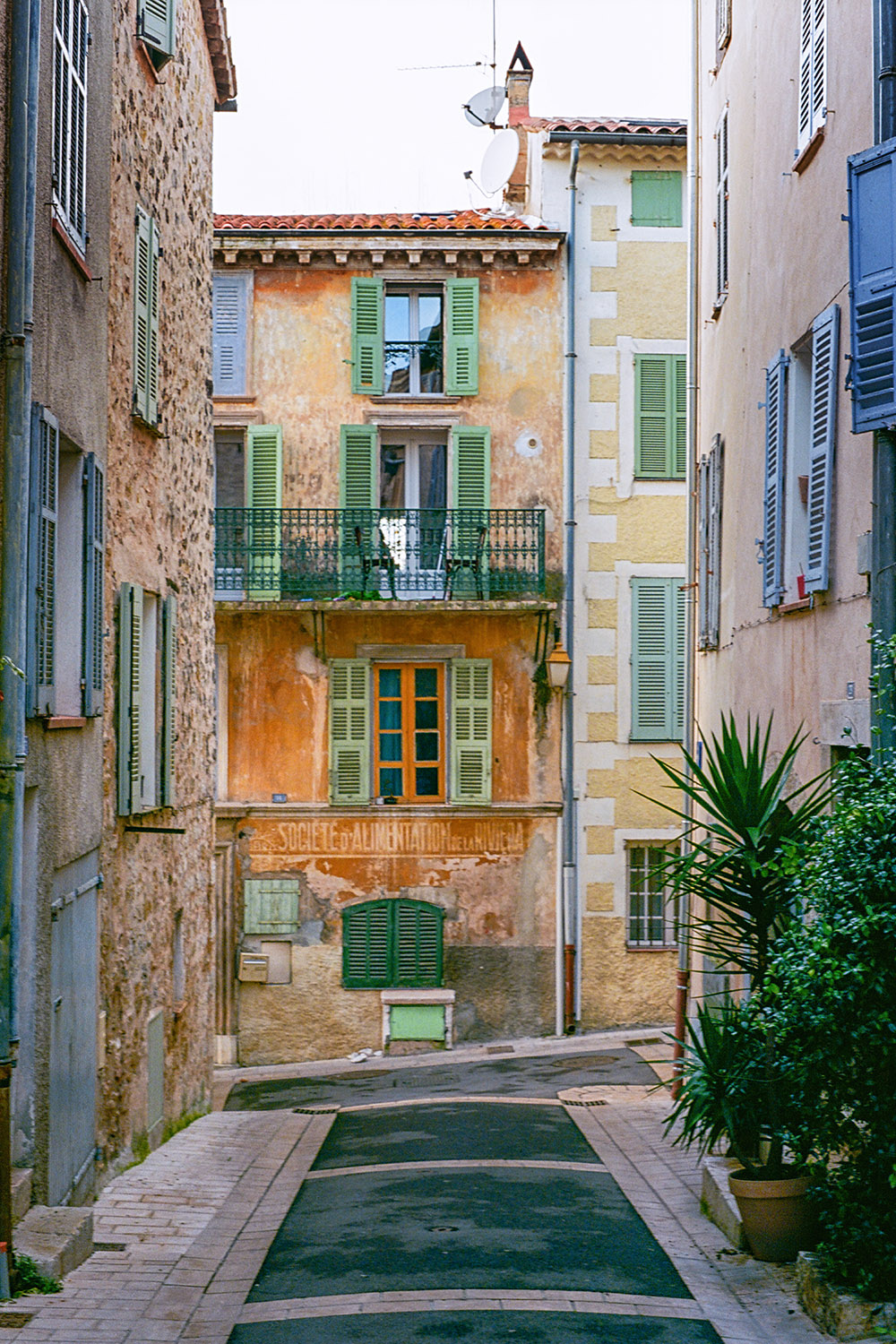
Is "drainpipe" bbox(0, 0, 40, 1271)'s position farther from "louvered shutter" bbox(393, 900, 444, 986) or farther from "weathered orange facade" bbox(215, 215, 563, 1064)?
"louvered shutter" bbox(393, 900, 444, 986)

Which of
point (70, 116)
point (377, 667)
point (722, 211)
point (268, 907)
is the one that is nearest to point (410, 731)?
point (377, 667)

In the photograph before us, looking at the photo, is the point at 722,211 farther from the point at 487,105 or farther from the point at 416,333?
the point at 487,105

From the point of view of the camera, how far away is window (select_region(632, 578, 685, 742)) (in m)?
20.7

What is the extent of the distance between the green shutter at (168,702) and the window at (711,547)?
4866 millimetres

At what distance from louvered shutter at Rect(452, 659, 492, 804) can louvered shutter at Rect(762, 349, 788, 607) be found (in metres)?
9.54

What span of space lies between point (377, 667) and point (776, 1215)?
43.3 feet

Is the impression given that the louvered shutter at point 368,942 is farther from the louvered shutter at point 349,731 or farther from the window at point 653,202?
the window at point 653,202

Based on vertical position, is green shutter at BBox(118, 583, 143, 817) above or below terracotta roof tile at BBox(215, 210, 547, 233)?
below

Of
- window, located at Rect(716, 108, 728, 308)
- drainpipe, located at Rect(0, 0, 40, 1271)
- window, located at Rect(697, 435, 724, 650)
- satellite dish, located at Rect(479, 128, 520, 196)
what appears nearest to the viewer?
drainpipe, located at Rect(0, 0, 40, 1271)

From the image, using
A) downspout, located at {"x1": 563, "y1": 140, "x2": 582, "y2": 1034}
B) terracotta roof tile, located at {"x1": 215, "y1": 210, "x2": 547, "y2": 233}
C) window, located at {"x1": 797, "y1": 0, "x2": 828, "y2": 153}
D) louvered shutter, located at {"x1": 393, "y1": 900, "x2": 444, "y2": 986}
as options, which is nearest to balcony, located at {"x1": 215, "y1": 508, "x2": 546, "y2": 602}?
downspout, located at {"x1": 563, "y1": 140, "x2": 582, "y2": 1034}

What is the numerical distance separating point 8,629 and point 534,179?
1612 cm

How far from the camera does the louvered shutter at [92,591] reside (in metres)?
9.42

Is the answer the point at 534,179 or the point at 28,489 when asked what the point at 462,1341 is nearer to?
the point at 28,489

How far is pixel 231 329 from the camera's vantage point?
20.6 meters
